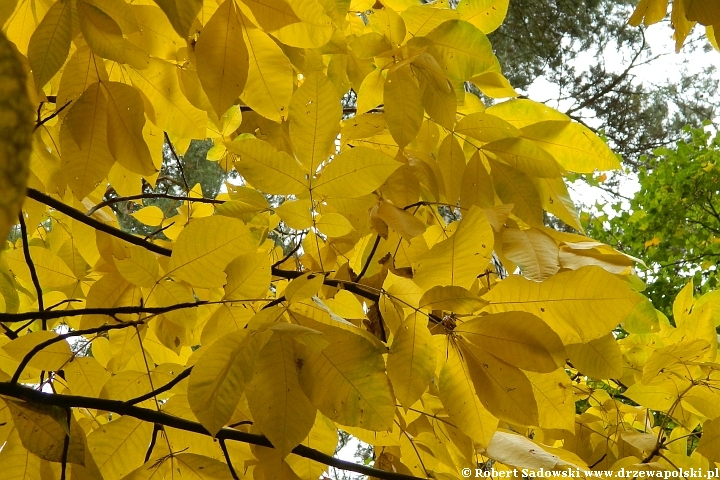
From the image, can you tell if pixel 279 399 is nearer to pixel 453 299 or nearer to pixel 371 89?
pixel 453 299

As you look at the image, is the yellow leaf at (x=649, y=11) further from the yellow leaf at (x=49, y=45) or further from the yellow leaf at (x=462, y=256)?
the yellow leaf at (x=49, y=45)

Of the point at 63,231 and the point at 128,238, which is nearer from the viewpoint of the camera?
the point at 128,238

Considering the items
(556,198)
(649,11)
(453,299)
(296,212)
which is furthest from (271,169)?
(649,11)

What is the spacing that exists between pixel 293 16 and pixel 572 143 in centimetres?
43

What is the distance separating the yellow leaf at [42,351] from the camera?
2.31 ft

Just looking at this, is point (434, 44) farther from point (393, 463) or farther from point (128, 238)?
point (393, 463)

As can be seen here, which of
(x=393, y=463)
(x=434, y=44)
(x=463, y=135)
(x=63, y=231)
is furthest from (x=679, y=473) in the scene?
(x=63, y=231)

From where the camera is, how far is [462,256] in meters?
0.61

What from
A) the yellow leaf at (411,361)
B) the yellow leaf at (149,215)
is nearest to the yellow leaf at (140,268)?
the yellow leaf at (411,361)

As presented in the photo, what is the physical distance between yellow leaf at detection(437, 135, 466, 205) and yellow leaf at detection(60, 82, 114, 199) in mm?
434

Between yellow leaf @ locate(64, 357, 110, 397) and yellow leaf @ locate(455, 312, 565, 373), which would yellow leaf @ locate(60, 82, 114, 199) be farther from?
yellow leaf @ locate(455, 312, 565, 373)

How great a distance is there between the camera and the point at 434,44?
826mm

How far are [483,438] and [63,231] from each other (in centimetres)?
109

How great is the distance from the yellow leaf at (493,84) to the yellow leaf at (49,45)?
594 millimetres
